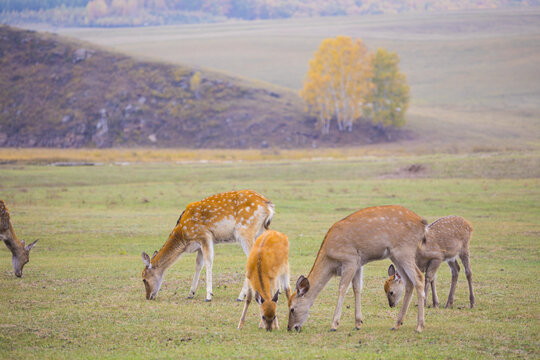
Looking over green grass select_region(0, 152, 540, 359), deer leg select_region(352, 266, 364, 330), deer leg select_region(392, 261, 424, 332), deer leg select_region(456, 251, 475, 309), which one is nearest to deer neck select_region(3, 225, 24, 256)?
green grass select_region(0, 152, 540, 359)

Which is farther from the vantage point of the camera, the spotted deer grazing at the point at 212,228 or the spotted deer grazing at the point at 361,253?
the spotted deer grazing at the point at 212,228

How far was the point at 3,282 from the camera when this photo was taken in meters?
15.1

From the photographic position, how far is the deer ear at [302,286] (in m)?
10.6

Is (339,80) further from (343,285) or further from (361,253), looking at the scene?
(343,285)

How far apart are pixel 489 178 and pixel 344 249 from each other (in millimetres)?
33336

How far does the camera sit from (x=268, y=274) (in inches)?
432

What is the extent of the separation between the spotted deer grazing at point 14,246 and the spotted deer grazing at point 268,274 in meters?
7.55

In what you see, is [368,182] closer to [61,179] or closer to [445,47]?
[61,179]

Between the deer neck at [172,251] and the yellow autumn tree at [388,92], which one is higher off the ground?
the deer neck at [172,251]

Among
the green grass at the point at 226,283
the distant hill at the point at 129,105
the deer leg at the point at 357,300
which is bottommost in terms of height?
the distant hill at the point at 129,105

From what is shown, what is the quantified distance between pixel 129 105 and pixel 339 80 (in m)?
35.1

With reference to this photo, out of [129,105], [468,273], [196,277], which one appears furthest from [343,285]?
[129,105]

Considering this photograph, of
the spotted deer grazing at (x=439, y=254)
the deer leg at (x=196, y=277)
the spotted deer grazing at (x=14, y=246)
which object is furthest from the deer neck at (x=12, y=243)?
the spotted deer grazing at (x=439, y=254)

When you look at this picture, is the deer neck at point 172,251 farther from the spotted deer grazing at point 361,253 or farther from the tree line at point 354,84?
the tree line at point 354,84
